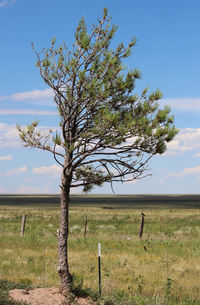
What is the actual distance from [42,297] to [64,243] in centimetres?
151

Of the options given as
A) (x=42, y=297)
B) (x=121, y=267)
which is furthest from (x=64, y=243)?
(x=121, y=267)

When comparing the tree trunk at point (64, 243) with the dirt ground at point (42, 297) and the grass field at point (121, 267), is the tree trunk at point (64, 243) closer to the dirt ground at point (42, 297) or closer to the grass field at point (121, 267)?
the dirt ground at point (42, 297)

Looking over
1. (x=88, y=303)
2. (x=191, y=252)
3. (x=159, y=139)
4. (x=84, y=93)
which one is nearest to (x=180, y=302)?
(x=88, y=303)

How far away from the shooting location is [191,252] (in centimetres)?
2202

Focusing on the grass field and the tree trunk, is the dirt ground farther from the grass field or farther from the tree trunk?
the grass field

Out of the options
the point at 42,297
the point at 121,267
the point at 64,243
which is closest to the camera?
the point at 42,297

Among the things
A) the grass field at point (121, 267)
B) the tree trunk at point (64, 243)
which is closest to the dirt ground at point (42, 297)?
the tree trunk at point (64, 243)

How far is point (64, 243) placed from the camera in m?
11.0

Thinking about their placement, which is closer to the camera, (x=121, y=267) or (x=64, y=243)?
(x=64, y=243)

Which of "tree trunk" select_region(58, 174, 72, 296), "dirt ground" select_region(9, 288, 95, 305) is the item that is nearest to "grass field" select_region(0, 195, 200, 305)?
"tree trunk" select_region(58, 174, 72, 296)

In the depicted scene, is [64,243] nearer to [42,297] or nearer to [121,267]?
Result: [42,297]

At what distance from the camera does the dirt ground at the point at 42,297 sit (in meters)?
10.4

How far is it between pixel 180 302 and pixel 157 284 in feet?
8.12

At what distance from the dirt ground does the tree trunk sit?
32 cm
